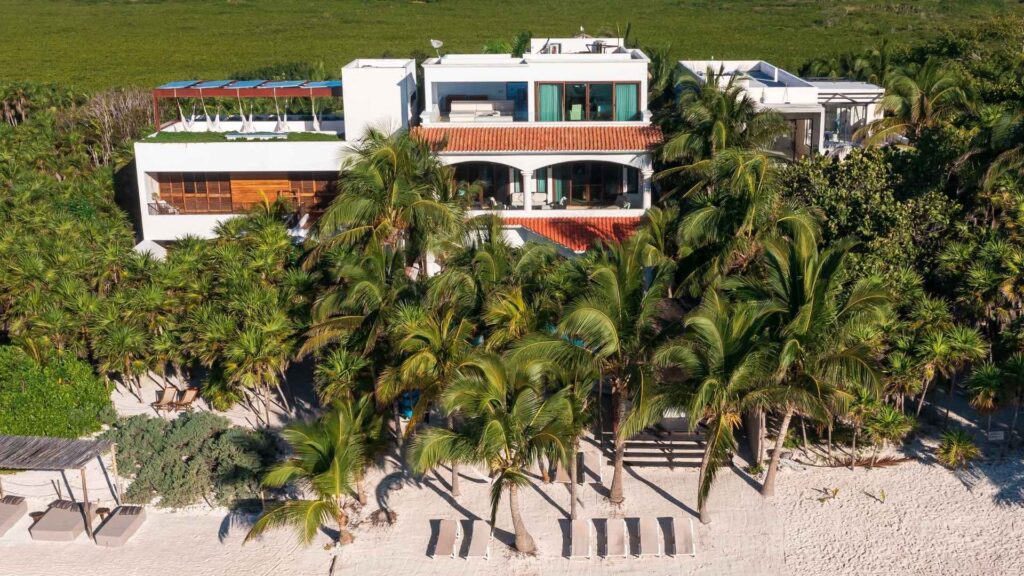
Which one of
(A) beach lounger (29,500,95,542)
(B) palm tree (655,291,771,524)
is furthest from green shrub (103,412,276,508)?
(B) palm tree (655,291,771,524)

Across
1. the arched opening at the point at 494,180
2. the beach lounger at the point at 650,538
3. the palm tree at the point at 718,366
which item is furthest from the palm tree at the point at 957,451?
the arched opening at the point at 494,180

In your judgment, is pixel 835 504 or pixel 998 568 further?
pixel 835 504

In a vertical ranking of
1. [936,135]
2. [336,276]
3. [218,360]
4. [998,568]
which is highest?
[936,135]

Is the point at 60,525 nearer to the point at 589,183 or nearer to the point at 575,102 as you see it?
the point at 589,183

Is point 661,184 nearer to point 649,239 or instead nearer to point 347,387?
point 649,239

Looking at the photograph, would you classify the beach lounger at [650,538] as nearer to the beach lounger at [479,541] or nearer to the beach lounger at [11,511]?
the beach lounger at [479,541]

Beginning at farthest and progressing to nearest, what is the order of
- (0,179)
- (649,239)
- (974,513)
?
1. (0,179)
2. (649,239)
3. (974,513)

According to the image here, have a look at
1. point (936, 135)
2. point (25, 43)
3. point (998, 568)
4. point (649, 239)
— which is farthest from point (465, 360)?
point (25, 43)

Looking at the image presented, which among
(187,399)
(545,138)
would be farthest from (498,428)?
(545,138)
